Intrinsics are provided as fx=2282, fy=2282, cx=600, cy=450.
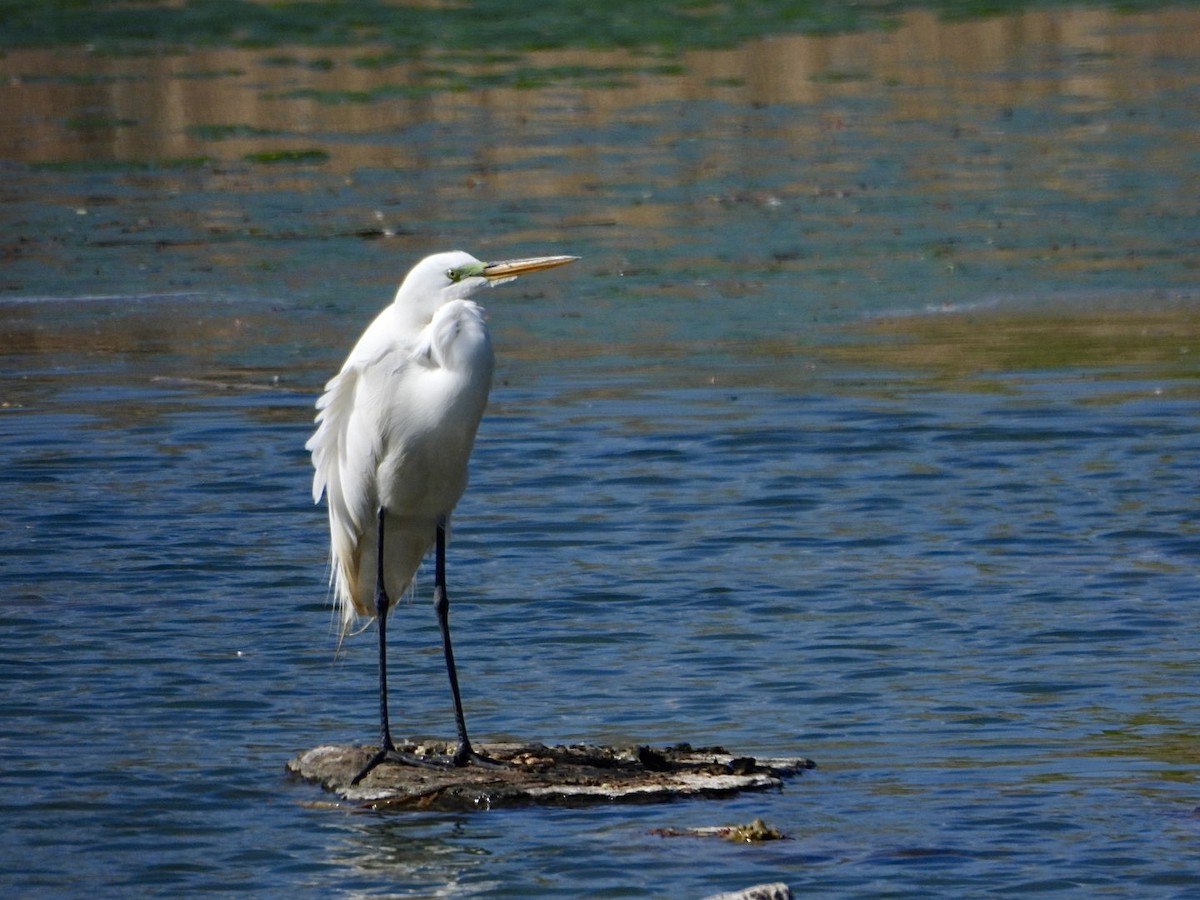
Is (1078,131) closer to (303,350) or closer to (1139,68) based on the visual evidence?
(1139,68)

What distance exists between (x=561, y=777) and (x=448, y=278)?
64.0 inches

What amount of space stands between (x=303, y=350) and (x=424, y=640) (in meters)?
5.88

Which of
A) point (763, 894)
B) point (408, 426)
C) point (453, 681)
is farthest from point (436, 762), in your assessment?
point (763, 894)

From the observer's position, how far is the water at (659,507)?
708 cm

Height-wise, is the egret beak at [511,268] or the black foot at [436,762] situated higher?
the egret beak at [511,268]

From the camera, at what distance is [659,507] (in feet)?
37.2

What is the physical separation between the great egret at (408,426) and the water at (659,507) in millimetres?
708

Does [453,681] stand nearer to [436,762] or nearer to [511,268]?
[436,762]

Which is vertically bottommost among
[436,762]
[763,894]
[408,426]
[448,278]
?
[436,762]

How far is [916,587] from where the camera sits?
32.0ft

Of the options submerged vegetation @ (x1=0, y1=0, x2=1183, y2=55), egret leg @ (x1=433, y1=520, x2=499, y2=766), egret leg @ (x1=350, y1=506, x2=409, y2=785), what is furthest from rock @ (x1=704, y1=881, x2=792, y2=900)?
submerged vegetation @ (x1=0, y1=0, x2=1183, y2=55)

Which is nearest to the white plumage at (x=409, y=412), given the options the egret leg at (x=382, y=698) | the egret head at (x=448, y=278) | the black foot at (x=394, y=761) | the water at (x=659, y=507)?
the egret head at (x=448, y=278)

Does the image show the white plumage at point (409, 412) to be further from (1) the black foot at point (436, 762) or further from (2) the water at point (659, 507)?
(2) the water at point (659, 507)

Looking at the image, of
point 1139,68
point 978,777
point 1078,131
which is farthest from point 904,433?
point 1139,68
